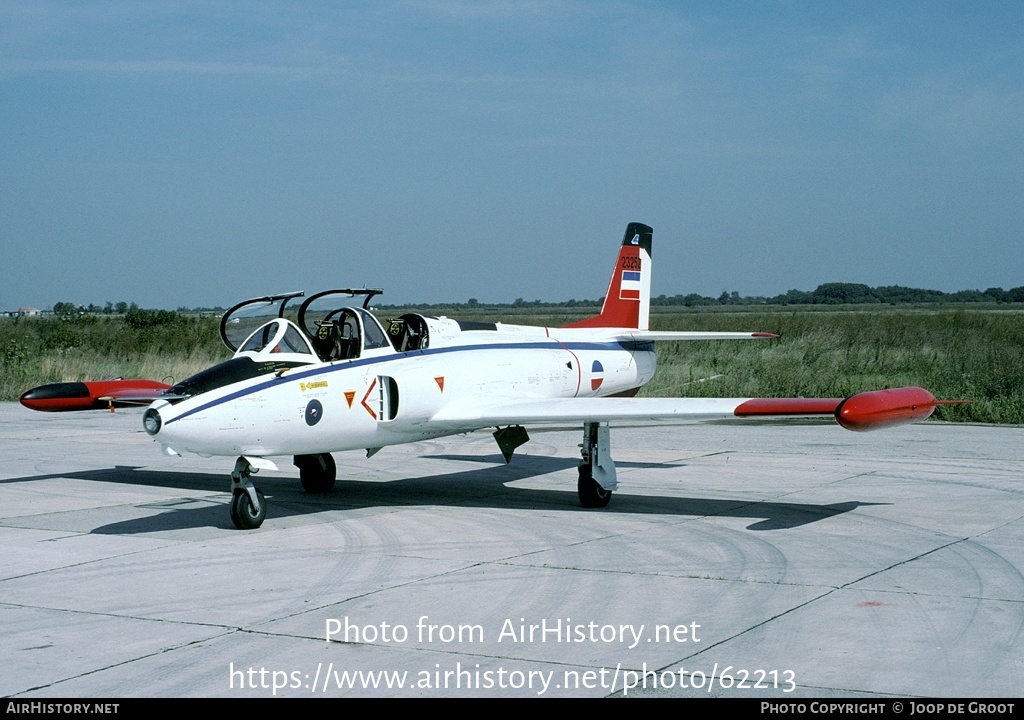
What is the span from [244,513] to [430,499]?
2656 millimetres

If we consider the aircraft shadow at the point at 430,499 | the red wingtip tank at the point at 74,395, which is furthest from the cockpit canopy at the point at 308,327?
the red wingtip tank at the point at 74,395

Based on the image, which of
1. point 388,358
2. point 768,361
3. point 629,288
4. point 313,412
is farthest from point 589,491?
point 768,361

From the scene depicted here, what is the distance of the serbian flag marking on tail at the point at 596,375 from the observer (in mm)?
14299

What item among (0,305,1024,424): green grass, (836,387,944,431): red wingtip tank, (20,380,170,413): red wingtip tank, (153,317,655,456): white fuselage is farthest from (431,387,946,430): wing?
(0,305,1024,424): green grass

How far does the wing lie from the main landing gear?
0.98ft

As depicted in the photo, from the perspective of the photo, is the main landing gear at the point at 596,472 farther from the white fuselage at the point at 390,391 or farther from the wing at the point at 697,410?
the white fuselage at the point at 390,391

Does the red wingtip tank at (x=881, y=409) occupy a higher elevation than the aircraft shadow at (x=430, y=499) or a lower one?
higher

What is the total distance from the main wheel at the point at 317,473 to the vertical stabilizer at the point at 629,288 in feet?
14.4

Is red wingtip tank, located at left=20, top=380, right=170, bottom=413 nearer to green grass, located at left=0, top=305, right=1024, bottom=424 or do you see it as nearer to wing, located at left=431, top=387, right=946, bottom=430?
wing, located at left=431, top=387, right=946, bottom=430

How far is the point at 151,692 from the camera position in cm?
576

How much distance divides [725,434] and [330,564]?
11138 mm

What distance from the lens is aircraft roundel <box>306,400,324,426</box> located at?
35.3 ft
